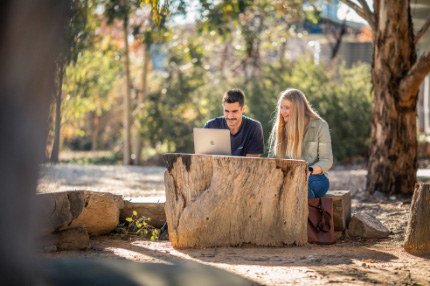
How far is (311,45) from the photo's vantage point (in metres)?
22.8

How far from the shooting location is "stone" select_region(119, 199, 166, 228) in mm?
6578

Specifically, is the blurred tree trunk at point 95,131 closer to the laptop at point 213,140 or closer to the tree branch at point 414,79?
the tree branch at point 414,79

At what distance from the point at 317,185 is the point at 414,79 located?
3062 millimetres

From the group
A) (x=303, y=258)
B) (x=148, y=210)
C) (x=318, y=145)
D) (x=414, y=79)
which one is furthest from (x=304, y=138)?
(x=414, y=79)

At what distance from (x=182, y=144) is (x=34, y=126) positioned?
42.3 feet

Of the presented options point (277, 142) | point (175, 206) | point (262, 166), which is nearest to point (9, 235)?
point (175, 206)

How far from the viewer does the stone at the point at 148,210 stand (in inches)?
259

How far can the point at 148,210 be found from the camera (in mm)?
6582

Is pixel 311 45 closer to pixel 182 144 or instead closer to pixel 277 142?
pixel 182 144

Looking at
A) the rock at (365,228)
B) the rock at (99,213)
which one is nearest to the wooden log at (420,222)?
the rock at (365,228)

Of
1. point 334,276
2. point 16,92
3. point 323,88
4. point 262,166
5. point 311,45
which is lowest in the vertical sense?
point 334,276

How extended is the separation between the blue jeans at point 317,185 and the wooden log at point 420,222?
1.04 metres

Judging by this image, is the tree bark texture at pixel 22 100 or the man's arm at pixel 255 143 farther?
the man's arm at pixel 255 143

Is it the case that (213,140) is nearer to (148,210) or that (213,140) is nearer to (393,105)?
(148,210)
